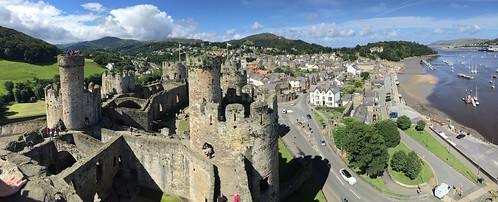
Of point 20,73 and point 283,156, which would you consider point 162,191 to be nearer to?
point 283,156

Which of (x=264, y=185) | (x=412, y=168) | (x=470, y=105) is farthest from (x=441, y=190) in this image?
(x=470, y=105)

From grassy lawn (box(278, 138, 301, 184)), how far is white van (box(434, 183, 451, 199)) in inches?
532

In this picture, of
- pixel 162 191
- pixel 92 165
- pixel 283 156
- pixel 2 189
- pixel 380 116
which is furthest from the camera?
pixel 380 116

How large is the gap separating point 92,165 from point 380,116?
5596 cm

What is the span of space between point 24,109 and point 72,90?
156 ft

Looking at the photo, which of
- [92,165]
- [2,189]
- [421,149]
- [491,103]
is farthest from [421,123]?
[2,189]

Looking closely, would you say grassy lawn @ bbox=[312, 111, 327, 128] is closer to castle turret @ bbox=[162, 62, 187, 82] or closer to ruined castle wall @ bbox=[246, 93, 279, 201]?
castle turret @ bbox=[162, 62, 187, 82]

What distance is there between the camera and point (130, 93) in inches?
1633

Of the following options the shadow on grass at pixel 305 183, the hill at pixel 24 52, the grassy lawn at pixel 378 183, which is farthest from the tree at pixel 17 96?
the grassy lawn at pixel 378 183

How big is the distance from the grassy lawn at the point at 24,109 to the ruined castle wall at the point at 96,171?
45.9 meters

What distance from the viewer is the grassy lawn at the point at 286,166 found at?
31663mm

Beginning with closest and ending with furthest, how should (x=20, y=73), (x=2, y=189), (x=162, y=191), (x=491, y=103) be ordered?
(x=2, y=189)
(x=162, y=191)
(x=491, y=103)
(x=20, y=73)

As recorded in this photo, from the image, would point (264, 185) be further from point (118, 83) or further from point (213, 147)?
point (118, 83)

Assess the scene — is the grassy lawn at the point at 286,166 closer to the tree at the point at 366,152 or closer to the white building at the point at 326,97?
the tree at the point at 366,152
